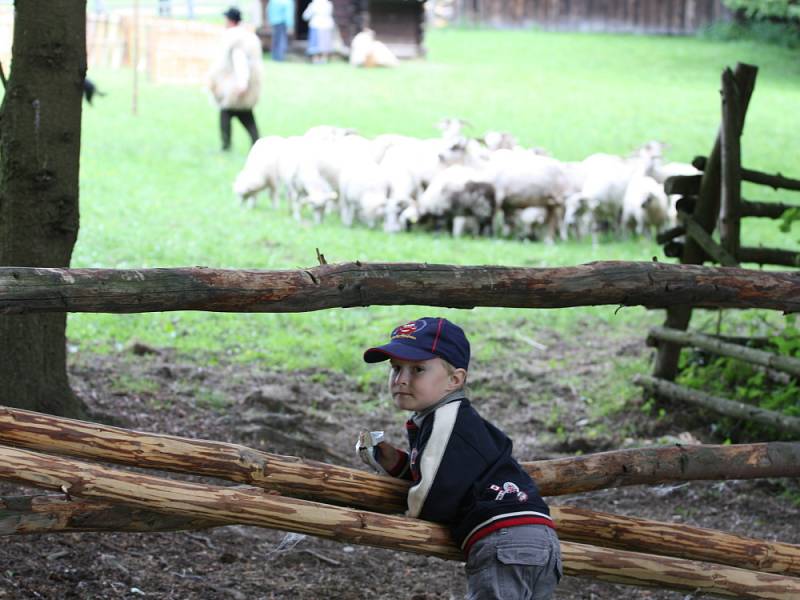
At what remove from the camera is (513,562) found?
10.5 ft

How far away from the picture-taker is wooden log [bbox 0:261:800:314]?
327cm

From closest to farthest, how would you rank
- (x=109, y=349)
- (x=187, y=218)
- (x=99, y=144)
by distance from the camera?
(x=109, y=349) < (x=187, y=218) < (x=99, y=144)

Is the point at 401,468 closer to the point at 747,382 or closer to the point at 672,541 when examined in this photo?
the point at 672,541

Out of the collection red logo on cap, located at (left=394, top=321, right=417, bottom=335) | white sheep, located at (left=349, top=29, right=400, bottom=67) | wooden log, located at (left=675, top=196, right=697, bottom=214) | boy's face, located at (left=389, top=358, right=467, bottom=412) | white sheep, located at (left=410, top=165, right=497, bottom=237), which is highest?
white sheep, located at (left=349, top=29, right=400, bottom=67)

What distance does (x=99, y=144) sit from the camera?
17875 mm

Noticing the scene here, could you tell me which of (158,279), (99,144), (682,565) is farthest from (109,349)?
(99,144)

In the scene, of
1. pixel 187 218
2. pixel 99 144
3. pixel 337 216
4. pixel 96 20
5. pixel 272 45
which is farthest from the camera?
pixel 272 45

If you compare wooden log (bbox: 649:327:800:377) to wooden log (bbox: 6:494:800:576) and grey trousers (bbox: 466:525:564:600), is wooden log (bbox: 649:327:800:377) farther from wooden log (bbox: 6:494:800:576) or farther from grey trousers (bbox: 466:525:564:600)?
grey trousers (bbox: 466:525:564:600)

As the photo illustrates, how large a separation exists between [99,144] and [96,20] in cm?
1233

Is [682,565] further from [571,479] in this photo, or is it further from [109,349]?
[109,349]

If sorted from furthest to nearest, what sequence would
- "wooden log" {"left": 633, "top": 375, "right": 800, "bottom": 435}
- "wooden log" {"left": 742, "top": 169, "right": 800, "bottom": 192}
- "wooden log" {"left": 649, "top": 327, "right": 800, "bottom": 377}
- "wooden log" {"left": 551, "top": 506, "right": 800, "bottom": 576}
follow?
"wooden log" {"left": 742, "top": 169, "right": 800, "bottom": 192} < "wooden log" {"left": 649, "top": 327, "right": 800, "bottom": 377} < "wooden log" {"left": 633, "top": 375, "right": 800, "bottom": 435} < "wooden log" {"left": 551, "top": 506, "right": 800, "bottom": 576}

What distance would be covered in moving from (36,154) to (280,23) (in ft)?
85.6

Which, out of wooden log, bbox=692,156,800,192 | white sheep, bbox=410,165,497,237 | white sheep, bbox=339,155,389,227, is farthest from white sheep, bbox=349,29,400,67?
wooden log, bbox=692,156,800,192

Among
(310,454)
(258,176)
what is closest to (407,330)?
(310,454)
